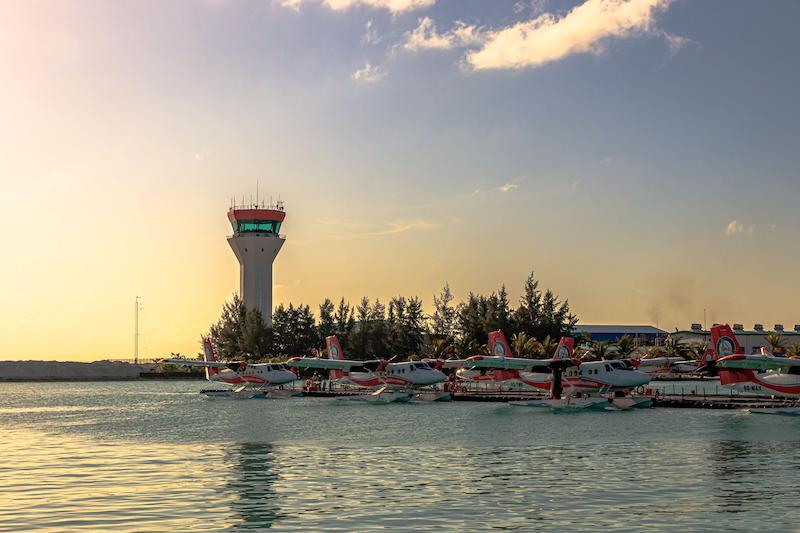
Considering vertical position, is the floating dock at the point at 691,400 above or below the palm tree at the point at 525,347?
below

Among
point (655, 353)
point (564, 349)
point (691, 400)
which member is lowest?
point (691, 400)

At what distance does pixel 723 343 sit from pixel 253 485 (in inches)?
1959

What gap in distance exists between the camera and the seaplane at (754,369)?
6906 cm

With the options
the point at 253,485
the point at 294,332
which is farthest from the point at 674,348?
the point at 253,485

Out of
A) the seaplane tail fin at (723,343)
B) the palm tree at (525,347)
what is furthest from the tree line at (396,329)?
the seaplane tail fin at (723,343)

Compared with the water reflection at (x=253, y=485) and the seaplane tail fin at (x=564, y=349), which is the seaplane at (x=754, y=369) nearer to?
the seaplane tail fin at (x=564, y=349)

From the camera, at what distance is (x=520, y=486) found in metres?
35.2

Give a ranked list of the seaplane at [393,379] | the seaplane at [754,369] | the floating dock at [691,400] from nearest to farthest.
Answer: the seaplane at [754,369] < the floating dock at [691,400] < the seaplane at [393,379]

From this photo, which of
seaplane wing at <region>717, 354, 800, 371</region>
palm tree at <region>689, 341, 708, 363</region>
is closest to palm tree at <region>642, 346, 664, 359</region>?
palm tree at <region>689, 341, 708, 363</region>

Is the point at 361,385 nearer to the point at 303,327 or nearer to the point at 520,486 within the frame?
the point at 520,486

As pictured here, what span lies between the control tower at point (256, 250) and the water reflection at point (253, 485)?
136078 mm

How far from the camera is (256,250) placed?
610 feet

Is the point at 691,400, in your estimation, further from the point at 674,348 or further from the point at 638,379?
the point at 674,348

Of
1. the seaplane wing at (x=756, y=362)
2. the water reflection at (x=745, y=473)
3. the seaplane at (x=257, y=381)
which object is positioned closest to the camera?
the water reflection at (x=745, y=473)
